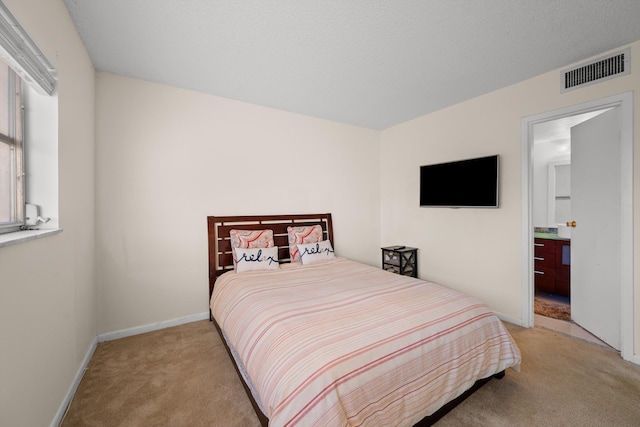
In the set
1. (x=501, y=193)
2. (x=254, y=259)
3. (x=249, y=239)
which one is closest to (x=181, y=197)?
(x=249, y=239)

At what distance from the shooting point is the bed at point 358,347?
1.14m

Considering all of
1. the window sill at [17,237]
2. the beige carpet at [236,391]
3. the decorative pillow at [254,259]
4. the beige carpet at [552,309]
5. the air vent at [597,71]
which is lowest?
the beige carpet at [236,391]

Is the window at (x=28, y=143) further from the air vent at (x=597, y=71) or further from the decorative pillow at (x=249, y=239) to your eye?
the air vent at (x=597, y=71)

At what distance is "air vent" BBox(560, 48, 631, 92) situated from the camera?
6.95 feet

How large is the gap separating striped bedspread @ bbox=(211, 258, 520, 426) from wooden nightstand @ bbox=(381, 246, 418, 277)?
1464 mm

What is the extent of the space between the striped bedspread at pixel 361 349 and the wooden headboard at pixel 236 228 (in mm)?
863

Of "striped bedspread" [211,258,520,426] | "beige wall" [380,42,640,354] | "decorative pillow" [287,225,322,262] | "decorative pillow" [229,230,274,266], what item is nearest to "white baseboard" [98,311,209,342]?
"decorative pillow" [229,230,274,266]

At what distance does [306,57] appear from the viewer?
2246 millimetres

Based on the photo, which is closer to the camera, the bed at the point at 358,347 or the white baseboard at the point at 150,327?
the bed at the point at 358,347

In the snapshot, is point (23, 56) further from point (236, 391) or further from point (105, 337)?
point (105, 337)

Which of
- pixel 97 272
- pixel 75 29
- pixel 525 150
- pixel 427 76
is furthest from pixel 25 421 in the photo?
pixel 525 150

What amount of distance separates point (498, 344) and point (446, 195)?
201 centimetres

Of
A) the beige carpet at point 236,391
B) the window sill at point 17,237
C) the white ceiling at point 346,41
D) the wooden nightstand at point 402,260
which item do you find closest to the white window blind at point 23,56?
the white ceiling at point 346,41

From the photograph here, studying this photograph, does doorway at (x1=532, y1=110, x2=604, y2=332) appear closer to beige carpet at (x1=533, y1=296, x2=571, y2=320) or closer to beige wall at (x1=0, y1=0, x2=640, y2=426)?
beige carpet at (x1=533, y1=296, x2=571, y2=320)
